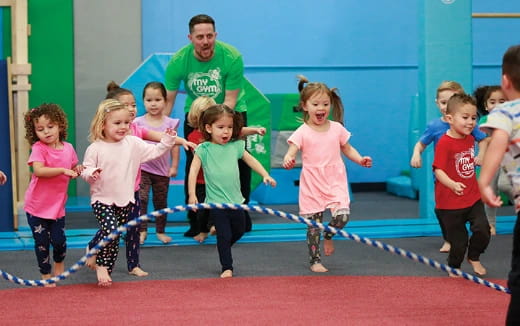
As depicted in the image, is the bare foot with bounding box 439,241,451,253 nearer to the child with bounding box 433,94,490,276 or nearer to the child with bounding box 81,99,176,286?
the child with bounding box 433,94,490,276

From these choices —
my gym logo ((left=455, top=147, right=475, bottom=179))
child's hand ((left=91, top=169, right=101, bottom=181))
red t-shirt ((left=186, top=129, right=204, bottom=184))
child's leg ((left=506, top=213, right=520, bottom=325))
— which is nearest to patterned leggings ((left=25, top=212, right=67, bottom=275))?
child's hand ((left=91, top=169, right=101, bottom=181))

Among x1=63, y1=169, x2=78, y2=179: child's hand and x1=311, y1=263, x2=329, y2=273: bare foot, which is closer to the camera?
x1=63, y1=169, x2=78, y2=179: child's hand

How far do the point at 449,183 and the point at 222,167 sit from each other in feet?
4.83

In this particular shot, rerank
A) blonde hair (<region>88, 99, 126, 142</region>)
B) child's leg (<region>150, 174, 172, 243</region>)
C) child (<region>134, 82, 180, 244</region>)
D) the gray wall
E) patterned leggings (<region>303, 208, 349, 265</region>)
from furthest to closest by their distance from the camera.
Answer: the gray wall < child's leg (<region>150, 174, 172, 243</region>) < child (<region>134, 82, 180, 244</region>) < patterned leggings (<region>303, 208, 349, 265</region>) < blonde hair (<region>88, 99, 126, 142</region>)

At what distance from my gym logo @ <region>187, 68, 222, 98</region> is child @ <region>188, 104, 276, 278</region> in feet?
2.96

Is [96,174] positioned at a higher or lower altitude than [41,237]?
higher

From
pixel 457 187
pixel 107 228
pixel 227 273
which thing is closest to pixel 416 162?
pixel 457 187

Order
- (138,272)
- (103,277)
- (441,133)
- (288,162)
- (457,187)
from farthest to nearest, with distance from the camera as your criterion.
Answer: (441,133) → (138,272) → (288,162) → (103,277) → (457,187)

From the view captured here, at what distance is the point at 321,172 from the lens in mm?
5508

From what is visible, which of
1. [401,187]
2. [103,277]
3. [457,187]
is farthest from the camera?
[401,187]

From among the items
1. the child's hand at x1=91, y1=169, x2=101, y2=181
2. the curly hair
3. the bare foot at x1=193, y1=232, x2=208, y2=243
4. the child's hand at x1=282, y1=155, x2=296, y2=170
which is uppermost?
the curly hair

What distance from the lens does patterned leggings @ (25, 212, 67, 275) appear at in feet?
16.9

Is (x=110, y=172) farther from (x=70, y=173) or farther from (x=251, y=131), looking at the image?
(x=251, y=131)

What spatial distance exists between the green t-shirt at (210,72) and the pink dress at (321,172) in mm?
1130
